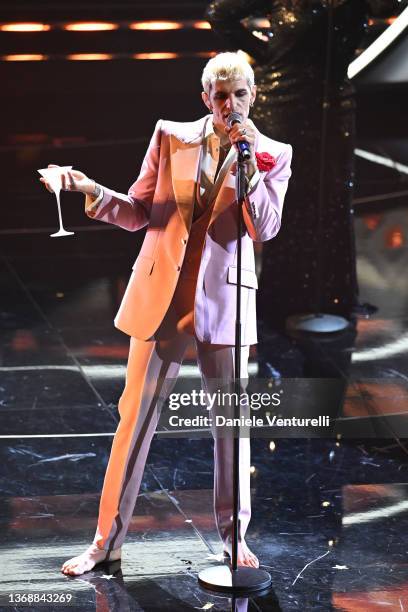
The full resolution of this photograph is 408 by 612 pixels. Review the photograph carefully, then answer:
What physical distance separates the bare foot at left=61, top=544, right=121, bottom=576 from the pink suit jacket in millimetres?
772

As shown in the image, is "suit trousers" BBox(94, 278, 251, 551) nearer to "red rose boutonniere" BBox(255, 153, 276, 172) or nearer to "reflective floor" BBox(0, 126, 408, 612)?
"reflective floor" BBox(0, 126, 408, 612)

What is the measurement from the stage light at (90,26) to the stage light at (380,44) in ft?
5.63

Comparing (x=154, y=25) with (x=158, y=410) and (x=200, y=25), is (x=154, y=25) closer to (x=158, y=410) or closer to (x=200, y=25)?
(x=200, y=25)

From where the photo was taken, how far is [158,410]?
4109 mm

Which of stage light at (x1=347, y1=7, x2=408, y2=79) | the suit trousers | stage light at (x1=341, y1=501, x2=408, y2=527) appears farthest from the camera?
stage light at (x1=347, y1=7, x2=408, y2=79)

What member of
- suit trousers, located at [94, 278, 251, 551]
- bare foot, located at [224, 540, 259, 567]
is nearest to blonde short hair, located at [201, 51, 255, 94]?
suit trousers, located at [94, 278, 251, 551]

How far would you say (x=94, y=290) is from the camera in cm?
788

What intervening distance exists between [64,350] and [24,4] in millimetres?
2554

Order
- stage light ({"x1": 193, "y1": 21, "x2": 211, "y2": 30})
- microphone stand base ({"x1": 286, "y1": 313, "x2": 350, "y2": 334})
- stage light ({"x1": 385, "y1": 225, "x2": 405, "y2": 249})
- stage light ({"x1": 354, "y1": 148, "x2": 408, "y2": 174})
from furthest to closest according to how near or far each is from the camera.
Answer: stage light ({"x1": 354, "y1": 148, "x2": 408, "y2": 174})
stage light ({"x1": 385, "y1": 225, "x2": 405, "y2": 249})
stage light ({"x1": 193, "y1": 21, "x2": 211, "y2": 30})
microphone stand base ({"x1": 286, "y1": 313, "x2": 350, "y2": 334})

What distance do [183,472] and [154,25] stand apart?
393 cm

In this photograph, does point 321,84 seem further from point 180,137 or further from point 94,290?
point 180,137

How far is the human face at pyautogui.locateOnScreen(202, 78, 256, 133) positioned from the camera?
371 cm

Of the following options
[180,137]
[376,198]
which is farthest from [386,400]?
[376,198]

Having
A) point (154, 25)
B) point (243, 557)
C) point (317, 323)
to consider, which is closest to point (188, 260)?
point (243, 557)
